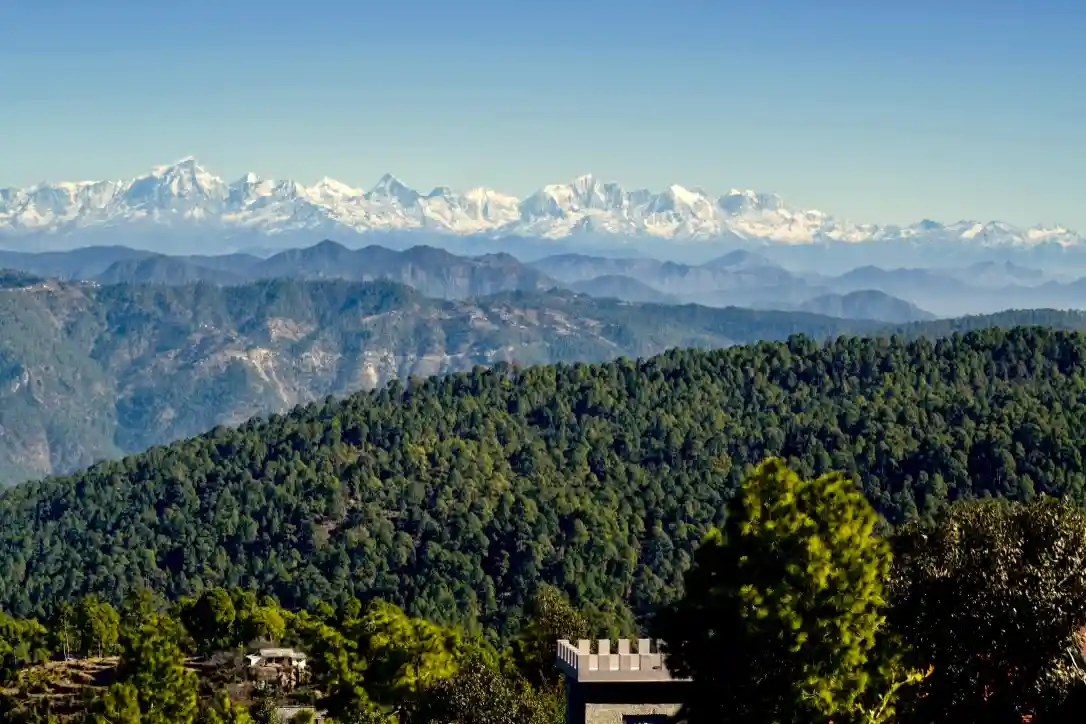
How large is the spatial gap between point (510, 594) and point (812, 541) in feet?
409

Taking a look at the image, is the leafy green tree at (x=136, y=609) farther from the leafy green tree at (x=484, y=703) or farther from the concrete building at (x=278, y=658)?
→ the leafy green tree at (x=484, y=703)

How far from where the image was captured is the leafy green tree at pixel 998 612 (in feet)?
115

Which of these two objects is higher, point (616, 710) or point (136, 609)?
point (616, 710)

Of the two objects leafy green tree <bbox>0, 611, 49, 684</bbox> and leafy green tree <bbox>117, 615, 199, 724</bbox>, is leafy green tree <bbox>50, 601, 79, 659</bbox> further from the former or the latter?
leafy green tree <bbox>117, 615, 199, 724</bbox>

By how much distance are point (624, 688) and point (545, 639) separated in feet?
94.9

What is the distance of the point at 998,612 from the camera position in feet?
116

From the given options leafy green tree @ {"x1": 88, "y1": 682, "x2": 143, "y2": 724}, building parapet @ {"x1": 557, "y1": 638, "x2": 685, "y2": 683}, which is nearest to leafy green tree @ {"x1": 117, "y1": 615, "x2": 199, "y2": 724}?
leafy green tree @ {"x1": 88, "y1": 682, "x2": 143, "y2": 724}

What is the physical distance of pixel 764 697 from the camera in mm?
36438

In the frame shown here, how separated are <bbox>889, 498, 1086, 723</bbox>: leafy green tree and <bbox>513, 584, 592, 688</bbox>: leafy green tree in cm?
3461

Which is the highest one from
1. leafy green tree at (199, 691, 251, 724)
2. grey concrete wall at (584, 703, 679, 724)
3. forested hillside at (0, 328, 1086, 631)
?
grey concrete wall at (584, 703, 679, 724)

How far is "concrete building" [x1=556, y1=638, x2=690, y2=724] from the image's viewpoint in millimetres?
49438

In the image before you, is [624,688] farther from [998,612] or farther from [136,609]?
[136,609]

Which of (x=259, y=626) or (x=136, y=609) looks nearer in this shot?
(x=259, y=626)

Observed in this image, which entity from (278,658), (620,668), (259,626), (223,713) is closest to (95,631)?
(259,626)
